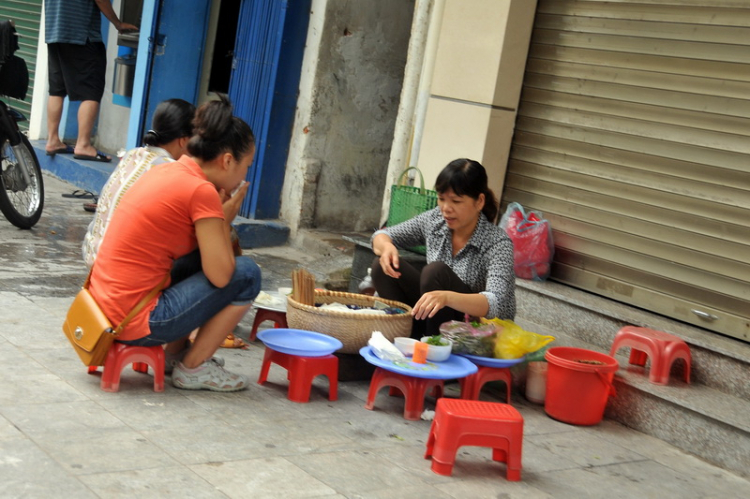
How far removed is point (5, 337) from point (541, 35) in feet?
13.2

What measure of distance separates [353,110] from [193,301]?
461 cm

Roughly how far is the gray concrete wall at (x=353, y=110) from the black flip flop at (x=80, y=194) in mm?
2254

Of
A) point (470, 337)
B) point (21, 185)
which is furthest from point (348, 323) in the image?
point (21, 185)

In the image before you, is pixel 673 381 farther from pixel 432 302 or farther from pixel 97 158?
pixel 97 158

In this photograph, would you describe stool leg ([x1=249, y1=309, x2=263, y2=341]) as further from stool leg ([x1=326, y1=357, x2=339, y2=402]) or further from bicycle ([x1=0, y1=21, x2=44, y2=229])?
bicycle ([x1=0, y1=21, x2=44, y2=229])

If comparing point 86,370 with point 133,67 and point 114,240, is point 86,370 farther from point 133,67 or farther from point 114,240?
point 133,67

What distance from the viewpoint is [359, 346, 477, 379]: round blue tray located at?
3.96m

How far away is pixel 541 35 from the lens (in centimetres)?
624

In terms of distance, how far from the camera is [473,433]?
3.48 m

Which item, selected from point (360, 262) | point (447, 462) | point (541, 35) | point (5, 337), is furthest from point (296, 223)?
point (447, 462)

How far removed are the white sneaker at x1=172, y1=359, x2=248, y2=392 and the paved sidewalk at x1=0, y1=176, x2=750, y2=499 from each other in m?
0.04

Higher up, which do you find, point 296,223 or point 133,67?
point 133,67

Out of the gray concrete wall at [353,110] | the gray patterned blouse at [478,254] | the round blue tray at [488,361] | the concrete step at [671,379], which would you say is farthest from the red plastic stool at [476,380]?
the gray concrete wall at [353,110]

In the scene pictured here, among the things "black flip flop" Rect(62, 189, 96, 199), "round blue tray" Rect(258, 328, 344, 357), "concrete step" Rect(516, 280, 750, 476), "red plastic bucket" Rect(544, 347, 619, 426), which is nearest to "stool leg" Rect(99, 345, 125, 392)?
"round blue tray" Rect(258, 328, 344, 357)
